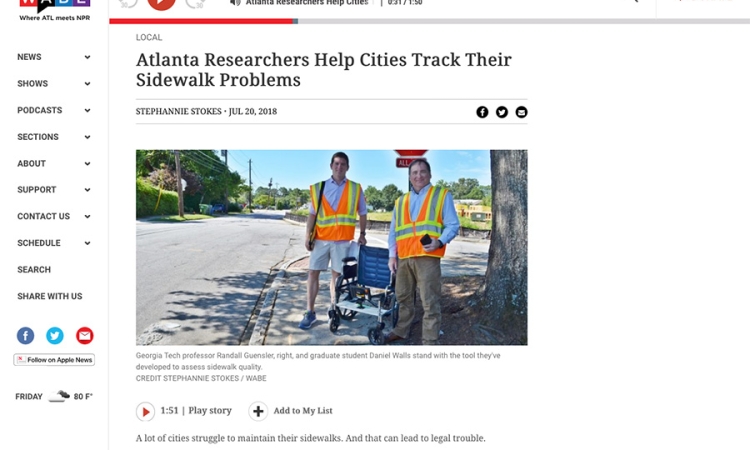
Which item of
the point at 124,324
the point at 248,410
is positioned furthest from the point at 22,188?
the point at 248,410

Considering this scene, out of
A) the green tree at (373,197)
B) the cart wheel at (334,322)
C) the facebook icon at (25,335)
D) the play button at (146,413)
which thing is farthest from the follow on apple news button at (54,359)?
the green tree at (373,197)

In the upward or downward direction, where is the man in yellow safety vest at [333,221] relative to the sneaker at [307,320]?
upward

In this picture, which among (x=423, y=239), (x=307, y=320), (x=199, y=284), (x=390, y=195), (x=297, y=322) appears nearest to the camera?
(x=423, y=239)

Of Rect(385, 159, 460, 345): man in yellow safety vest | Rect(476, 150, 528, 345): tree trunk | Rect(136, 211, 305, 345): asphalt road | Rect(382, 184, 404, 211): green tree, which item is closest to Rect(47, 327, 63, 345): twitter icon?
Rect(136, 211, 305, 345): asphalt road

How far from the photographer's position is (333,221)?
401 centimetres

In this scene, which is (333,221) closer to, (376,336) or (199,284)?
(376,336)

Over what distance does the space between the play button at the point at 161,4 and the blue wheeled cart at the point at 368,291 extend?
2.62 metres

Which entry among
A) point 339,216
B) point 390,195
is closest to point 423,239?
point 390,195

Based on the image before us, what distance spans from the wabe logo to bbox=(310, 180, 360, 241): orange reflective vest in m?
2.19

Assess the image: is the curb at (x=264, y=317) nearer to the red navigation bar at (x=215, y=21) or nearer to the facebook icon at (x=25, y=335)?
the facebook icon at (x=25, y=335)

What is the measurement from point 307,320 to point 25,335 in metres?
2.23

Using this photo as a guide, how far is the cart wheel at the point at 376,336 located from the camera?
3.70m

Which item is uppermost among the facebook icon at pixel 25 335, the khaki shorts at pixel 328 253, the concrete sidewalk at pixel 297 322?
the khaki shorts at pixel 328 253

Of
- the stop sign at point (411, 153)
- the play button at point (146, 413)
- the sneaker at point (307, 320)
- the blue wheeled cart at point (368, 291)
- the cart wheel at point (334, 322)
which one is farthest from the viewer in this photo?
the sneaker at point (307, 320)
